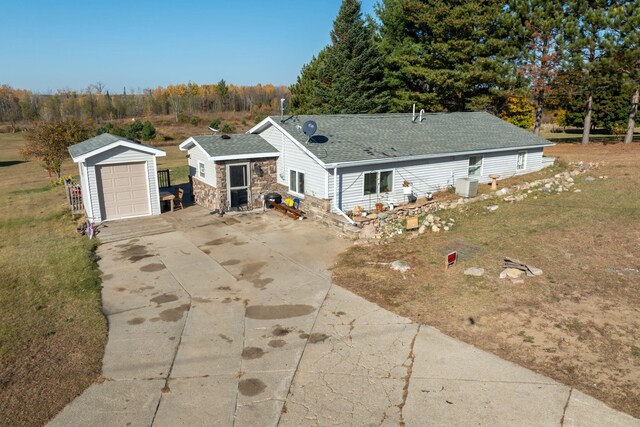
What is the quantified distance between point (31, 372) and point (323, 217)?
11.2m

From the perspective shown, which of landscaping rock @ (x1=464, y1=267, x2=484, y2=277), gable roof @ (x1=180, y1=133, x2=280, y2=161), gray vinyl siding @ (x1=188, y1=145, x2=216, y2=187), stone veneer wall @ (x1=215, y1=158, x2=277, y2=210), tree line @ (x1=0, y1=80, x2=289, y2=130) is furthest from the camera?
tree line @ (x1=0, y1=80, x2=289, y2=130)

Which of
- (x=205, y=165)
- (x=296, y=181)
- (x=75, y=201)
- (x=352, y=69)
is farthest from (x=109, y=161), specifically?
(x=352, y=69)

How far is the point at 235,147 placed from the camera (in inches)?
765

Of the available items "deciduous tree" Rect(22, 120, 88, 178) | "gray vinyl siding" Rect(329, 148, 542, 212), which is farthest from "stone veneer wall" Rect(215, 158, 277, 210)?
"deciduous tree" Rect(22, 120, 88, 178)

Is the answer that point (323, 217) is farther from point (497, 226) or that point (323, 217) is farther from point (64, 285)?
point (64, 285)

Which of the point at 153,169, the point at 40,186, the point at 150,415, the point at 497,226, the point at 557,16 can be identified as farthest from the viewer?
the point at 557,16

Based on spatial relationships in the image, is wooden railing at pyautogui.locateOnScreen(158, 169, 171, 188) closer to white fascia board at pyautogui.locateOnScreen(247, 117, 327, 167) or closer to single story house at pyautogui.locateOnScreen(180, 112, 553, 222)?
single story house at pyautogui.locateOnScreen(180, 112, 553, 222)

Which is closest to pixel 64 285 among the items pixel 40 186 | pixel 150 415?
pixel 150 415

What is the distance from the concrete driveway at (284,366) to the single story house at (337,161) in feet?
19.0

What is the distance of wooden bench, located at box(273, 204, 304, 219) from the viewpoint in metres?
18.3

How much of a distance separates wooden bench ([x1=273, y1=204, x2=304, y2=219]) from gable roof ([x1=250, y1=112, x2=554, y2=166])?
110 inches

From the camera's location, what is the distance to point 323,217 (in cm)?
1731

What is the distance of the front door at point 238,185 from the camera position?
19.2m

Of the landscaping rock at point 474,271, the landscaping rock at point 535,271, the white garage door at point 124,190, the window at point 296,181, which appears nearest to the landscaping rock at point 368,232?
the landscaping rock at point 474,271
